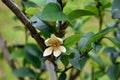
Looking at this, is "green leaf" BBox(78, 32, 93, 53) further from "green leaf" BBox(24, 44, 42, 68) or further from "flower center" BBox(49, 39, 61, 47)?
"green leaf" BBox(24, 44, 42, 68)

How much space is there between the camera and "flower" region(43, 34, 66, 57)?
0.60 meters

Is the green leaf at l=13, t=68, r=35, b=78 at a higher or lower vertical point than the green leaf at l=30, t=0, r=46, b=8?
lower

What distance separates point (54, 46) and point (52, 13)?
0.22 ft

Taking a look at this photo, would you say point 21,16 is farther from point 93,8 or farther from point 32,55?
point 32,55

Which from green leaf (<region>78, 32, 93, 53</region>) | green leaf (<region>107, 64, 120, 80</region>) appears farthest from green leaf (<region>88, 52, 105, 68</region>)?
green leaf (<region>78, 32, 93, 53</region>)

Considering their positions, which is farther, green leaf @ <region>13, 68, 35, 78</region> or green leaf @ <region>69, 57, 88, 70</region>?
green leaf @ <region>13, 68, 35, 78</region>

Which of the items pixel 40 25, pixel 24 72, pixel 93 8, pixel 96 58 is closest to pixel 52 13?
pixel 40 25

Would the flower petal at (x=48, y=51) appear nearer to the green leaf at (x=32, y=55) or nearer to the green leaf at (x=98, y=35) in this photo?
the green leaf at (x=98, y=35)

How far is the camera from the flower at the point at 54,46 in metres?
0.60

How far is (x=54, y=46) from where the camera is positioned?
615 millimetres

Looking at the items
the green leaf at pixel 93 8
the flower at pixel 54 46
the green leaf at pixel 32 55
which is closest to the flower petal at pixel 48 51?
the flower at pixel 54 46

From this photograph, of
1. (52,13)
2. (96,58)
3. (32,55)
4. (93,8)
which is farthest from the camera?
(32,55)

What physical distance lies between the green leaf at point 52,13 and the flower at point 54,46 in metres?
0.04

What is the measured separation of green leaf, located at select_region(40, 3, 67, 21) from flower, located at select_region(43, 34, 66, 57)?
0.13ft
